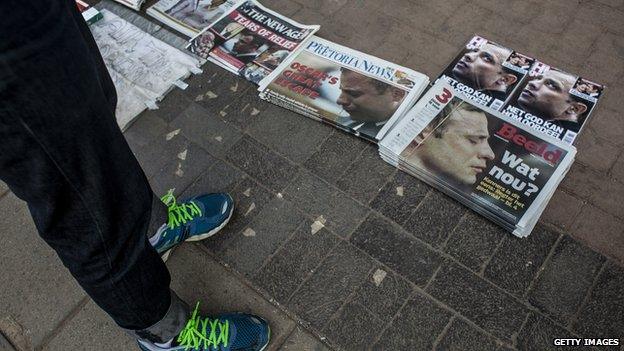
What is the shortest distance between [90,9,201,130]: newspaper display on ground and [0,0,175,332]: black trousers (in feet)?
3.16

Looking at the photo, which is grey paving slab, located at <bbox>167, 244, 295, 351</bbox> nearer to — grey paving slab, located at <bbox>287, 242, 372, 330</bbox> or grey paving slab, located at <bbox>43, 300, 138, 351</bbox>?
grey paving slab, located at <bbox>287, 242, 372, 330</bbox>

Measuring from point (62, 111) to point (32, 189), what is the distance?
0.15 meters

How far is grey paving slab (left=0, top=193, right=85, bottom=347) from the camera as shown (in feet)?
5.07

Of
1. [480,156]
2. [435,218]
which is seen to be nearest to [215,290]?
[435,218]

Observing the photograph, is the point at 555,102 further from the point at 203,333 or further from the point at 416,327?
the point at 203,333

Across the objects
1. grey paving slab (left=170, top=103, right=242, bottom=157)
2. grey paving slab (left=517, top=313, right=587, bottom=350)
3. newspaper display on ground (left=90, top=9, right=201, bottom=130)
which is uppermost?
newspaper display on ground (left=90, top=9, right=201, bottom=130)

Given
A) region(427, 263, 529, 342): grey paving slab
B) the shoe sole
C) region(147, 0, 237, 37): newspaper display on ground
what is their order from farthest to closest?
region(147, 0, 237, 37): newspaper display on ground < the shoe sole < region(427, 263, 529, 342): grey paving slab

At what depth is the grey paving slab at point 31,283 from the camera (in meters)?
1.55

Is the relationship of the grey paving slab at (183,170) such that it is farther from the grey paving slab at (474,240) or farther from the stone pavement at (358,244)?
the grey paving slab at (474,240)

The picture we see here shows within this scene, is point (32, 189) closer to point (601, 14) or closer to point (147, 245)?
point (147, 245)

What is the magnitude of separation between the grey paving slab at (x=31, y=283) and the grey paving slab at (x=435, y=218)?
111cm

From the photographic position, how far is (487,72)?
6.19 feet

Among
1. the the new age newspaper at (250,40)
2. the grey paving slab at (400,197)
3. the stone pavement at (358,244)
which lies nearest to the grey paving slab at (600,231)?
the stone pavement at (358,244)

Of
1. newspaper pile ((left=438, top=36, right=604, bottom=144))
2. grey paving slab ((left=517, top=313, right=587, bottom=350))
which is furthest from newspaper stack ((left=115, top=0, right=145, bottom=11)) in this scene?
grey paving slab ((left=517, top=313, right=587, bottom=350))
